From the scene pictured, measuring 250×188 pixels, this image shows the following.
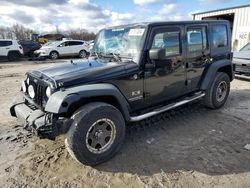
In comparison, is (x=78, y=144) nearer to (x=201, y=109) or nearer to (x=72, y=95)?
(x=72, y=95)

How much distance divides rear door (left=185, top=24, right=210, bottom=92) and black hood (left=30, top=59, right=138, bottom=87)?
4.63 feet

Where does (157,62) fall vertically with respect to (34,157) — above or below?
above

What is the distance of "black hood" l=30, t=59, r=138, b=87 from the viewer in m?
3.35

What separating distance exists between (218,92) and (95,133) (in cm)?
333

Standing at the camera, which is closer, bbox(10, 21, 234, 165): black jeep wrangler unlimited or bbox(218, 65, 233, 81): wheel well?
bbox(10, 21, 234, 165): black jeep wrangler unlimited

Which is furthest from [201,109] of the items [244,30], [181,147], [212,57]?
[244,30]

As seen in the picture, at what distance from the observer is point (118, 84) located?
3.65 metres

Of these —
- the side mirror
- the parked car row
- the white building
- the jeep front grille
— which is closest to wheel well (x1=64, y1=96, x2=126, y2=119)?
the jeep front grille

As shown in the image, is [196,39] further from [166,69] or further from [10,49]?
[10,49]

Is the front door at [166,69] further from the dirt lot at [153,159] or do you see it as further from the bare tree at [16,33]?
the bare tree at [16,33]

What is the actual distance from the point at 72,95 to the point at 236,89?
5968 millimetres

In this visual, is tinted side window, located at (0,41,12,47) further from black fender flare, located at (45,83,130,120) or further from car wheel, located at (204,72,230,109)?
black fender flare, located at (45,83,130,120)

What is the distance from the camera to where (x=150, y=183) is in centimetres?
303

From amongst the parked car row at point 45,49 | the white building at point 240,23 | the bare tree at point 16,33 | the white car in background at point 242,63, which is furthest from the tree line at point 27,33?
the white car in background at point 242,63
